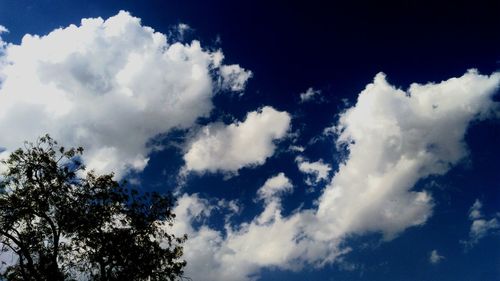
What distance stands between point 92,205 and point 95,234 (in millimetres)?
2279

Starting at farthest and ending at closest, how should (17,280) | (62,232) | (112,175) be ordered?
(112,175)
(62,232)
(17,280)

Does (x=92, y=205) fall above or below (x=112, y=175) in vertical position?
below

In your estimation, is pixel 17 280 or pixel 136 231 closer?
pixel 17 280

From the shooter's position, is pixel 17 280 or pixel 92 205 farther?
pixel 92 205

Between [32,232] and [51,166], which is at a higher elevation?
[51,166]

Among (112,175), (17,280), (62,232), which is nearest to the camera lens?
(17,280)

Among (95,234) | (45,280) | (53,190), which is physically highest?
(53,190)

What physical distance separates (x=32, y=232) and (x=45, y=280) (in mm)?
3628

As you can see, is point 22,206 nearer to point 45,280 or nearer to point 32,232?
point 32,232

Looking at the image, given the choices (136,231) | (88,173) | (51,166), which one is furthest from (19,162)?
(136,231)

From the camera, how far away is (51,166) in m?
32.0

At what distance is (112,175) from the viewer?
34.7 meters

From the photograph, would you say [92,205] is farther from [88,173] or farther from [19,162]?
[19,162]

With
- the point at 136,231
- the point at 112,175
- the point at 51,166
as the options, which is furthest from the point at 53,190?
the point at 136,231
